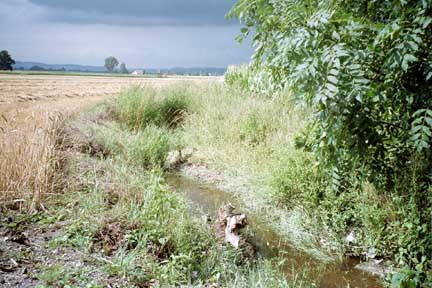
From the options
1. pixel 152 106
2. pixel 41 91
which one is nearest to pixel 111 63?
pixel 41 91

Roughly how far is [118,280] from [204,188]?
242 centimetres

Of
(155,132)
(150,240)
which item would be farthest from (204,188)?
(150,240)

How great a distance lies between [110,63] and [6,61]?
57.0 inches

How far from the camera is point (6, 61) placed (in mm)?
3201

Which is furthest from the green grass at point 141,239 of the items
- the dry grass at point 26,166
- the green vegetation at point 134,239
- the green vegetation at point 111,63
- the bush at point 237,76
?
the bush at point 237,76

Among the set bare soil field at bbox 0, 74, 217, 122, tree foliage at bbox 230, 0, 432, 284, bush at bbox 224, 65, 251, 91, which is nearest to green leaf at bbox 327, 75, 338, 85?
tree foliage at bbox 230, 0, 432, 284

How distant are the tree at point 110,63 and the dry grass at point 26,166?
177 centimetres

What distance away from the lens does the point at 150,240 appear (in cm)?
228

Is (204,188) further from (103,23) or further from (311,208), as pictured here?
(103,23)

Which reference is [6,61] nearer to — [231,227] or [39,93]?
[39,93]

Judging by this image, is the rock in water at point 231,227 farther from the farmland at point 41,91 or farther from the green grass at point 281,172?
the farmland at point 41,91

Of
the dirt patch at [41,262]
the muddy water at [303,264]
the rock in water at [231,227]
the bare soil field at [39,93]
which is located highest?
the bare soil field at [39,93]

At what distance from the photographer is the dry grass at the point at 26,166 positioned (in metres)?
2.42

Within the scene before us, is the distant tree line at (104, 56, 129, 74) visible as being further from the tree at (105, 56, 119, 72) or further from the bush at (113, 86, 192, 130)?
the bush at (113, 86, 192, 130)
